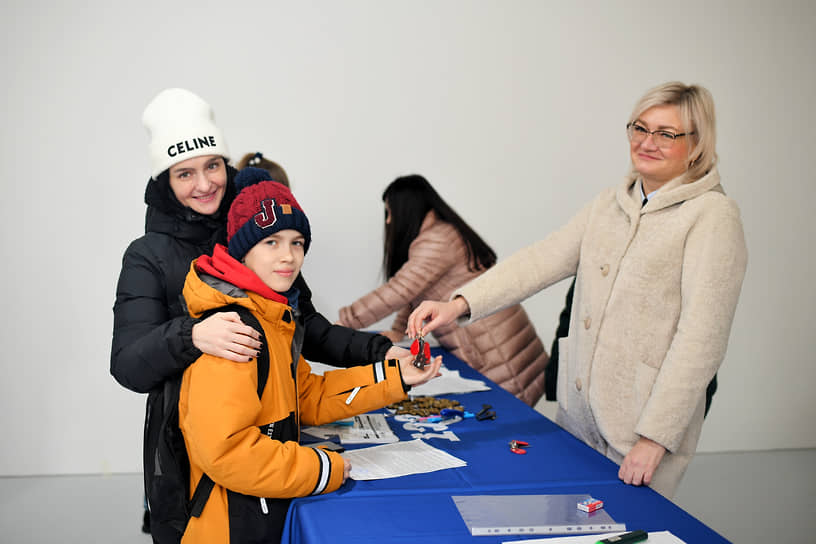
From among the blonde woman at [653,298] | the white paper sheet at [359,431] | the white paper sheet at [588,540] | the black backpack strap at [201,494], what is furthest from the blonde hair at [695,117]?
the black backpack strap at [201,494]

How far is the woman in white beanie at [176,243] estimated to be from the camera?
1577 millimetres

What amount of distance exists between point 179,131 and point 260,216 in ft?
1.93

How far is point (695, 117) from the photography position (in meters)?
1.60

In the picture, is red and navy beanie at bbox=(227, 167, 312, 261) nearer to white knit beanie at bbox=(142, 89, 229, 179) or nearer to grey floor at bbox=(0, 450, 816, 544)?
white knit beanie at bbox=(142, 89, 229, 179)

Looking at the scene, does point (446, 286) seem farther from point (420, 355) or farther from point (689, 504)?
point (689, 504)

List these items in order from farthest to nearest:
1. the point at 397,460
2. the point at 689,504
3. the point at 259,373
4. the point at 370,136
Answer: the point at 370,136 → the point at 689,504 → the point at 397,460 → the point at 259,373

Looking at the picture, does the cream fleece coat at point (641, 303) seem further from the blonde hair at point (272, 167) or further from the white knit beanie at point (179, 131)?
the blonde hair at point (272, 167)

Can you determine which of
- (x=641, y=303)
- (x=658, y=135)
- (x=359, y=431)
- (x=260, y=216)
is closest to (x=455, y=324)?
(x=359, y=431)

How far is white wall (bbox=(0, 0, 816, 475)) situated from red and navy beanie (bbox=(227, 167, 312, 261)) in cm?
234

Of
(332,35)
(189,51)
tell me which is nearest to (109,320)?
(189,51)

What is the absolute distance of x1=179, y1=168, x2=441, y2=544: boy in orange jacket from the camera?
1268 mm

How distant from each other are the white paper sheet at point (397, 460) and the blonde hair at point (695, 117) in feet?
3.17

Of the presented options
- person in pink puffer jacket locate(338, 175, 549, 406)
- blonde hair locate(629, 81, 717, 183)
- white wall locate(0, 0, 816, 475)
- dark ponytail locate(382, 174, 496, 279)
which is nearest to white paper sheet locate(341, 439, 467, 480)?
blonde hair locate(629, 81, 717, 183)

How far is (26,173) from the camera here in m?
3.55
